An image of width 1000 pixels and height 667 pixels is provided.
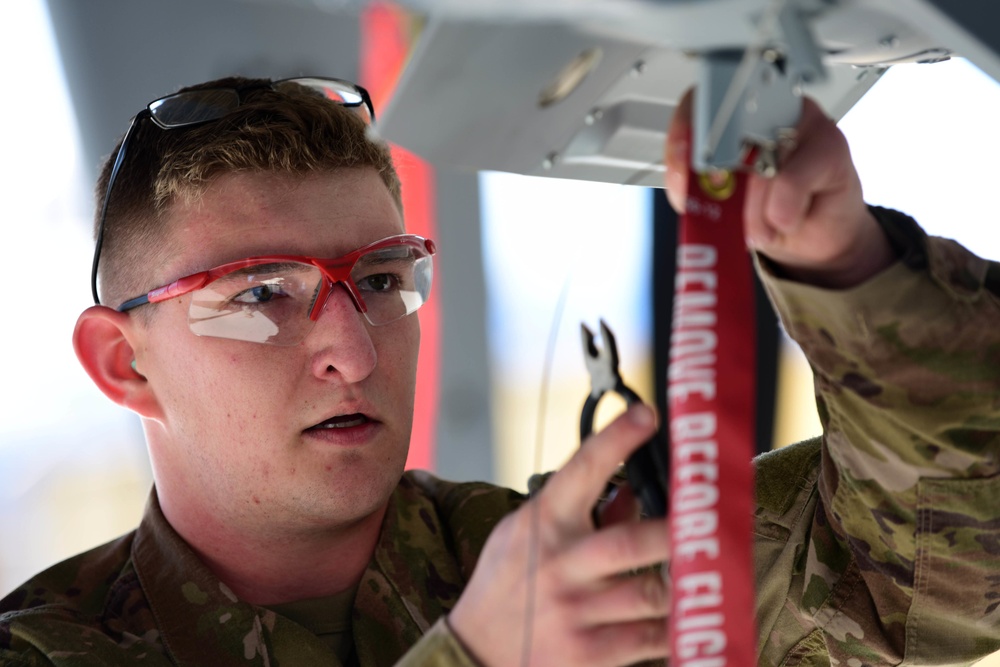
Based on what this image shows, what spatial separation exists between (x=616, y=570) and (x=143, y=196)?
2.76 feet

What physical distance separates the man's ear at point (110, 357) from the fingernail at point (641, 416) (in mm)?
759

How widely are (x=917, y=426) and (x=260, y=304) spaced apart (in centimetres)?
69

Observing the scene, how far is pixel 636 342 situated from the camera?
2510mm

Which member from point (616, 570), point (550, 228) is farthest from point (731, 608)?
point (550, 228)

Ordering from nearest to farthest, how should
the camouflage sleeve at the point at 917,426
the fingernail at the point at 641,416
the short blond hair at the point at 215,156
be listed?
the fingernail at the point at 641,416 < the camouflage sleeve at the point at 917,426 < the short blond hair at the point at 215,156

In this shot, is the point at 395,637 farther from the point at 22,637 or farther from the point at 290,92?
the point at 290,92

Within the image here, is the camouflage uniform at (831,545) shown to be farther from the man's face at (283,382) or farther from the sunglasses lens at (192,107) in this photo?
the sunglasses lens at (192,107)

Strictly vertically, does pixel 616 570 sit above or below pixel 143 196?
below

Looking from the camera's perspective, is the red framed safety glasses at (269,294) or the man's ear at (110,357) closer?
the red framed safety glasses at (269,294)

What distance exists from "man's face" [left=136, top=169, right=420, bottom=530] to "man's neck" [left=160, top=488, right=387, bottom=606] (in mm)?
32

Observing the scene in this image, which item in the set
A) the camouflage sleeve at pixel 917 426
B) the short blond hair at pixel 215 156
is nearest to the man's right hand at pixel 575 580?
the camouflage sleeve at pixel 917 426

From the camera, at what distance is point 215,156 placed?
3.87 ft

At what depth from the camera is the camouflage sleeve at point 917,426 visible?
2.58 ft

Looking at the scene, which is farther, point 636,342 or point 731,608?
point 636,342
